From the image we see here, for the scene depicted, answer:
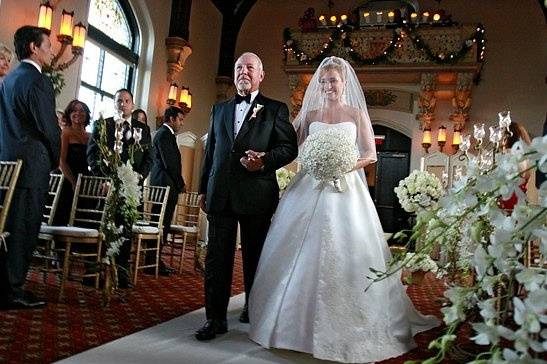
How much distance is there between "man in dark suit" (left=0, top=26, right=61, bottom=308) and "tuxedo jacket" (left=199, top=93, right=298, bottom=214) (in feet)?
3.34

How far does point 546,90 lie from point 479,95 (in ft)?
4.32

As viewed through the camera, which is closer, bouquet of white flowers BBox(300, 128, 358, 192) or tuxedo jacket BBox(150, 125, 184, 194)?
bouquet of white flowers BBox(300, 128, 358, 192)

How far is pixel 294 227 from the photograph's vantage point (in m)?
2.76

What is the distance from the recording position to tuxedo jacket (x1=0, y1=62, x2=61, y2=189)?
307cm

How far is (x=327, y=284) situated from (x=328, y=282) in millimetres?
11

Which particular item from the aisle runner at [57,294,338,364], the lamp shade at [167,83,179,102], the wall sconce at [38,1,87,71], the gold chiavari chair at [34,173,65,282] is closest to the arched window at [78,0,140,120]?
the lamp shade at [167,83,179,102]

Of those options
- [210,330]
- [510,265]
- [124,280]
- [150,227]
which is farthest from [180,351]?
[150,227]

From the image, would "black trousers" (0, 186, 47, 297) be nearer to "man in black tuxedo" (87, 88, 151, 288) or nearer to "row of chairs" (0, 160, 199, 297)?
"row of chairs" (0, 160, 199, 297)

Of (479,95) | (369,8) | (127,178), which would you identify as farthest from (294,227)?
(369,8)

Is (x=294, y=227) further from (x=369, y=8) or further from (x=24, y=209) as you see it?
(x=369, y=8)

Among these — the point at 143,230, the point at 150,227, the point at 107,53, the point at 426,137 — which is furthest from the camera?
the point at 426,137

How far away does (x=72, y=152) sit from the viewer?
4.46 meters

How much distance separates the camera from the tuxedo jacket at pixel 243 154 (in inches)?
111

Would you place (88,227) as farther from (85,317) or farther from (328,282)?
(328,282)
